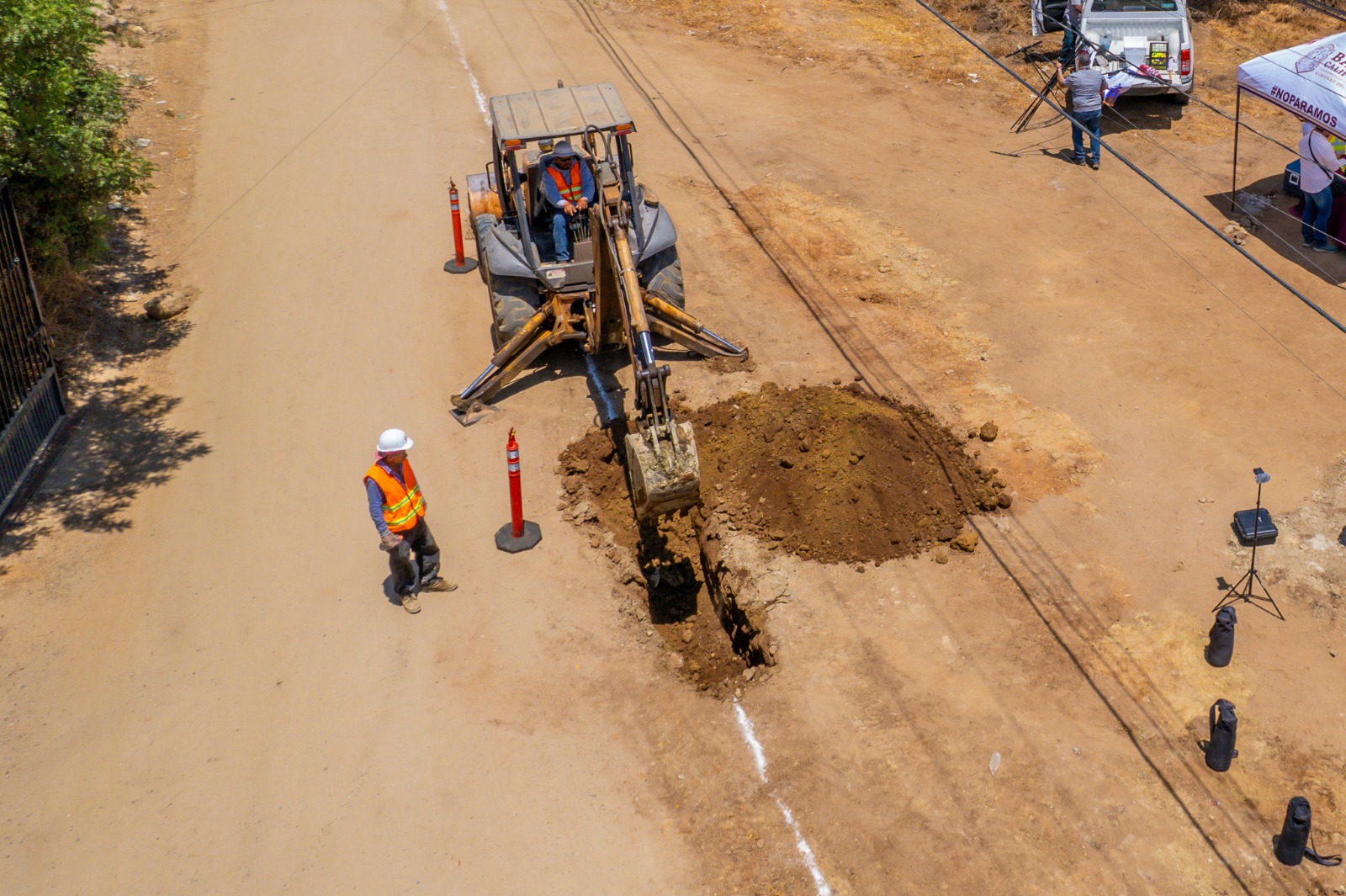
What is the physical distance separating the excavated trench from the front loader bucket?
4.74 feet

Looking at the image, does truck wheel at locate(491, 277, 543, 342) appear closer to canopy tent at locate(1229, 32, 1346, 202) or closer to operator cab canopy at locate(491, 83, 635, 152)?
operator cab canopy at locate(491, 83, 635, 152)

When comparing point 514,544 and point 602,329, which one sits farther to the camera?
point 602,329

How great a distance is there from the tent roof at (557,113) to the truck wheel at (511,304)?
154cm

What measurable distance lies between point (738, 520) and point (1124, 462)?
3.96 metres

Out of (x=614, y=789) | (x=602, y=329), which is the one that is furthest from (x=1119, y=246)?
(x=614, y=789)

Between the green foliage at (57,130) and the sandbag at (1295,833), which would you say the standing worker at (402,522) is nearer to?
the green foliage at (57,130)

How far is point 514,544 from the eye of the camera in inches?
384

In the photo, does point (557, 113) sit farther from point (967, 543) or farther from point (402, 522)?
point (967, 543)

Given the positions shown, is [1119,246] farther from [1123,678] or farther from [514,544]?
[514,544]

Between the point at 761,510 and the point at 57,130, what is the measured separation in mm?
8179

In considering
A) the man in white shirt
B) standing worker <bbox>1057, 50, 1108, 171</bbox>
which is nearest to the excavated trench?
the man in white shirt

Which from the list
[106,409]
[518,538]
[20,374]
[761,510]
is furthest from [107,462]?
[761,510]

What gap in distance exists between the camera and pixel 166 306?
43.4 feet

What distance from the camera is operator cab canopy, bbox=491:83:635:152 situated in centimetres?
1077
